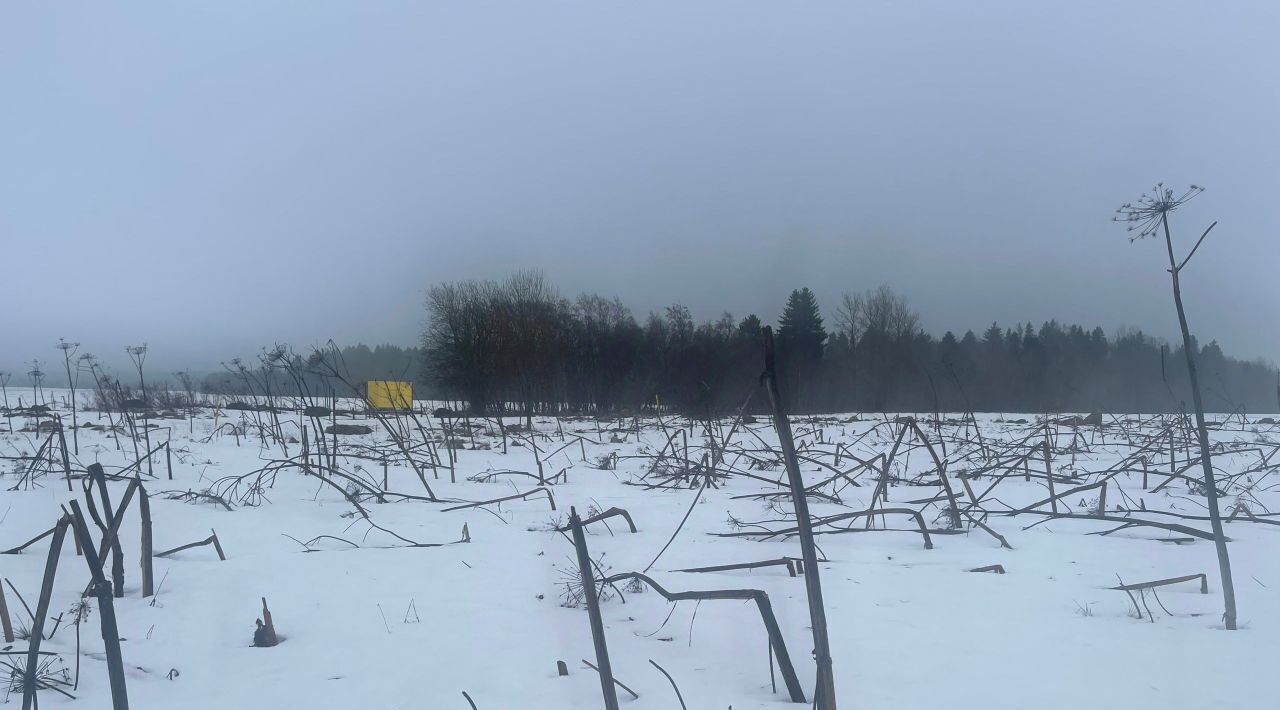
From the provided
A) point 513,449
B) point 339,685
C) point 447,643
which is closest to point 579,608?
point 447,643

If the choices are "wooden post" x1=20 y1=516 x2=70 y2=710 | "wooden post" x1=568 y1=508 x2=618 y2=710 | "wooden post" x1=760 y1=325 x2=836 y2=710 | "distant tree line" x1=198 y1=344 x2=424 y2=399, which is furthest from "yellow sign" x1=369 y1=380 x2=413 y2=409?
"wooden post" x1=760 y1=325 x2=836 y2=710

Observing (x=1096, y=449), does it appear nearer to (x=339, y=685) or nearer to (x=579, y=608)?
(x=579, y=608)

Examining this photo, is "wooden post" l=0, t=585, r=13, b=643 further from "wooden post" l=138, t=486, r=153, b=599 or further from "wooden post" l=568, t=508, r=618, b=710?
"wooden post" l=568, t=508, r=618, b=710

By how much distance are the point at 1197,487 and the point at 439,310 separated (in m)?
30.4

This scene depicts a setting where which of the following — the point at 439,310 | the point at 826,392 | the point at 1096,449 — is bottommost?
the point at 1096,449

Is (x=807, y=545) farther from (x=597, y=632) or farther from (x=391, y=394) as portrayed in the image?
(x=391, y=394)

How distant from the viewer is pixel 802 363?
14.8 ft

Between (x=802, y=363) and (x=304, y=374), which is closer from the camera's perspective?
(x=802, y=363)

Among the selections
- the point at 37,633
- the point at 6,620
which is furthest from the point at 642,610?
the point at 6,620

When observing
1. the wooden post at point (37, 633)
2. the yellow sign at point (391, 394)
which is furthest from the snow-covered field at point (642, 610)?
the yellow sign at point (391, 394)

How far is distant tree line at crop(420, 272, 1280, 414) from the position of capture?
4.70 metres

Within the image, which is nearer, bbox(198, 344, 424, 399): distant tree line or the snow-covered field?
the snow-covered field

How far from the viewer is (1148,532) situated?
4.71 m

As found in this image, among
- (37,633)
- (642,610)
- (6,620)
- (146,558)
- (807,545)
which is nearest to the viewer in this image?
(807,545)
